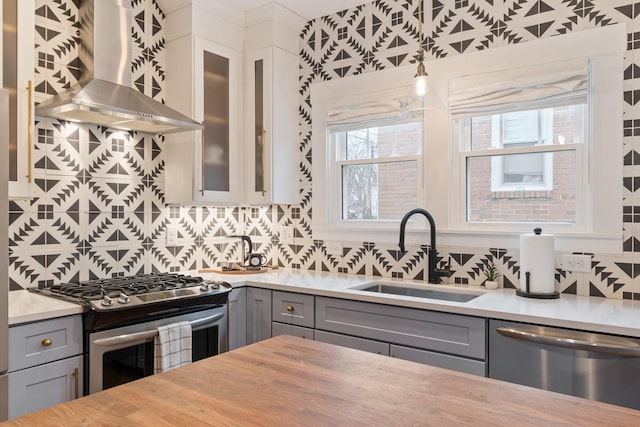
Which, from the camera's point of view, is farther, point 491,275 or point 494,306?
point 491,275

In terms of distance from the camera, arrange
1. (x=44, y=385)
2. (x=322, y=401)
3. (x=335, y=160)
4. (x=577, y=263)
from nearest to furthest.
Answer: (x=322, y=401), (x=44, y=385), (x=577, y=263), (x=335, y=160)

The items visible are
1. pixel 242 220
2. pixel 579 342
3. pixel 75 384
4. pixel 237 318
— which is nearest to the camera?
pixel 579 342

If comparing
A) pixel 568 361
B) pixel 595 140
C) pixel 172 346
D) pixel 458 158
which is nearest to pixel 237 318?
pixel 172 346

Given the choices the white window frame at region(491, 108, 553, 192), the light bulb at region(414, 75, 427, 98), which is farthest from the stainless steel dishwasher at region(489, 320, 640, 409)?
the light bulb at region(414, 75, 427, 98)

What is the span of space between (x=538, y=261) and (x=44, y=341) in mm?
2329

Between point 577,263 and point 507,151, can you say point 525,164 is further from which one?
point 577,263

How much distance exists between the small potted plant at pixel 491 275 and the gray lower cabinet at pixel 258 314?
129 cm

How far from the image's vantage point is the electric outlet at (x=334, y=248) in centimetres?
330

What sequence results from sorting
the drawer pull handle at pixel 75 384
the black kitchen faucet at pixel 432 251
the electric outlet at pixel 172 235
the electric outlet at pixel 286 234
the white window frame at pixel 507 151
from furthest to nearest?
1. the electric outlet at pixel 286 234
2. the electric outlet at pixel 172 235
3. the black kitchen faucet at pixel 432 251
4. the white window frame at pixel 507 151
5. the drawer pull handle at pixel 75 384

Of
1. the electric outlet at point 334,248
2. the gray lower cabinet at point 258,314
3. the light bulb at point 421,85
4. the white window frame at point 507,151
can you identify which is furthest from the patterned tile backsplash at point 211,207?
the light bulb at point 421,85

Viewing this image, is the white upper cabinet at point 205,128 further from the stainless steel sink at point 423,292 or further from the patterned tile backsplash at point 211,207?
the stainless steel sink at point 423,292

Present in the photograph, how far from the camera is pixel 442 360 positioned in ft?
7.19

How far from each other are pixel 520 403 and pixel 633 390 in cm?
103

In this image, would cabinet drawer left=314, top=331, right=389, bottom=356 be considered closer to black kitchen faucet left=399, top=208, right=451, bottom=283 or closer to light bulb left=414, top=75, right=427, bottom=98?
black kitchen faucet left=399, top=208, right=451, bottom=283
